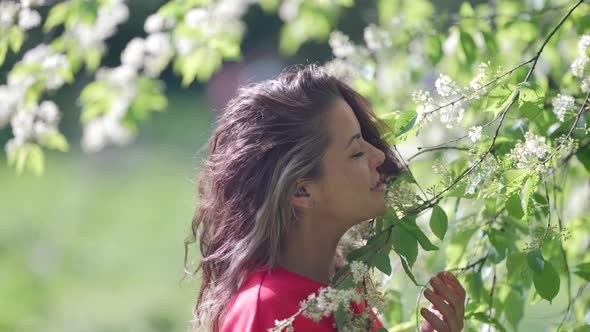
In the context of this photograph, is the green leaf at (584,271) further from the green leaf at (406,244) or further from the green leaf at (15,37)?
the green leaf at (15,37)

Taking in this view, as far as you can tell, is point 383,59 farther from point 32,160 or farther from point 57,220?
point 57,220

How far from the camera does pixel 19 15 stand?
7.46 feet

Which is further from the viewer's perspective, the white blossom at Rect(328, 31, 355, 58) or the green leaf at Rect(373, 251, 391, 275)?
the white blossom at Rect(328, 31, 355, 58)

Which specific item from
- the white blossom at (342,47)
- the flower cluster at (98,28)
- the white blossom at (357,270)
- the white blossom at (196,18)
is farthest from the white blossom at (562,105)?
the flower cluster at (98,28)

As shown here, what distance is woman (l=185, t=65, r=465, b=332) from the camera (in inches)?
61.3

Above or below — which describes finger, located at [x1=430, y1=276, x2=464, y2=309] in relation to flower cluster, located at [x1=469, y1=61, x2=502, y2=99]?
below

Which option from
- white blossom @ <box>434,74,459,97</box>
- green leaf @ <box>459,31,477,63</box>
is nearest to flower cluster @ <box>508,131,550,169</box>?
white blossom @ <box>434,74,459,97</box>

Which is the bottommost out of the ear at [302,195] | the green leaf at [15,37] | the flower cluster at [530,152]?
the flower cluster at [530,152]

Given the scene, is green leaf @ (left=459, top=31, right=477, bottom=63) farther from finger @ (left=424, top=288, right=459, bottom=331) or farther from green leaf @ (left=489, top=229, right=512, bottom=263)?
finger @ (left=424, top=288, right=459, bottom=331)

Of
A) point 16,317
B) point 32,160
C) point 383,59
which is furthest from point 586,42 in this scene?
point 16,317

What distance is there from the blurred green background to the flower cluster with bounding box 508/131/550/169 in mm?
1273

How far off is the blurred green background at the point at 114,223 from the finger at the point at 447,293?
1.00 meters

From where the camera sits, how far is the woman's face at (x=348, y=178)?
157 cm

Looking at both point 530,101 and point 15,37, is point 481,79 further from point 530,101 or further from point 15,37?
point 15,37
